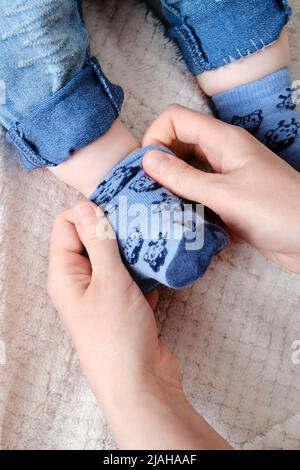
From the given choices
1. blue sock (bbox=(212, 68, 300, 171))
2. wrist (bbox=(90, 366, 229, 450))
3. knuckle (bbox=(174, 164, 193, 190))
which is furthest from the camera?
blue sock (bbox=(212, 68, 300, 171))

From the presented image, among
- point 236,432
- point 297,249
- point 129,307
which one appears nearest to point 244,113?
point 297,249

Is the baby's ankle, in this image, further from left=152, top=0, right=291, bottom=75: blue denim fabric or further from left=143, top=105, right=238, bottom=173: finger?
left=152, top=0, right=291, bottom=75: blue denim fabric

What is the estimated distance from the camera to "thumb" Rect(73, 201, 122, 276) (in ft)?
2.31

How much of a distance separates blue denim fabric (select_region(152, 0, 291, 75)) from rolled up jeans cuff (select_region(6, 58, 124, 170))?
6.6 inches

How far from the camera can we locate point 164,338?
825 millimetres

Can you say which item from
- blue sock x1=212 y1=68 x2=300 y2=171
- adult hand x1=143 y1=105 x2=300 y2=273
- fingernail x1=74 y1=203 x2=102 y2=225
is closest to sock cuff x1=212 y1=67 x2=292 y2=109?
blue sock x1=212 y1=68 x2=300 y2=171

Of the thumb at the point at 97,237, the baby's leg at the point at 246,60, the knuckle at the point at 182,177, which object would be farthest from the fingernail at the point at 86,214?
the baby's leg at the point at 246,60

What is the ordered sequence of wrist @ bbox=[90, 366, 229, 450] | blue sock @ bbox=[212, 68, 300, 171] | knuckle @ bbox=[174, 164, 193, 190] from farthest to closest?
blue sock @ bbox=[212, 68, 300, 171]
knuckle @ bbox=[174, 164, 193, 190]
wrist @ bbox=[90, 366, 229, 450]

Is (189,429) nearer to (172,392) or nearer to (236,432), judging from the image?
(172,392)

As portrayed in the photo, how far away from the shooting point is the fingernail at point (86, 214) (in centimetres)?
74

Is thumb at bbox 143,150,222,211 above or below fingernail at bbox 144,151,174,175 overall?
below

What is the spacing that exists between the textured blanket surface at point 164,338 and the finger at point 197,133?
9 centimetres

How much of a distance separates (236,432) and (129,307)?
→ 0.91 ft

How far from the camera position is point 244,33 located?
831mm
